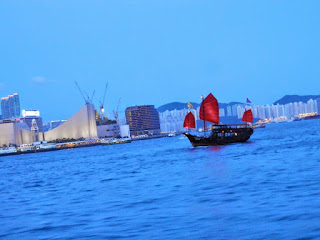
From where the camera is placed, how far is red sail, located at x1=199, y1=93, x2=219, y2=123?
181 feet

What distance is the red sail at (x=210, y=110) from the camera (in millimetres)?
55041

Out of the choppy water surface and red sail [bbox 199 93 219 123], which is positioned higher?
red sail [bbox 199 93 219 123]

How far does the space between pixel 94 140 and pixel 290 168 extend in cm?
12305

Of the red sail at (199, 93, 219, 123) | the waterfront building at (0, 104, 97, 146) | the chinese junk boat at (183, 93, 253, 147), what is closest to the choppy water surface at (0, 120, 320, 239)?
the chinese junk boat at (183, 93, 253, 147)

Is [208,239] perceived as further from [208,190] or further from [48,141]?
[48,141]

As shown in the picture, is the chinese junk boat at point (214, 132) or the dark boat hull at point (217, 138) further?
the chinese junk boat at point (214, 132)

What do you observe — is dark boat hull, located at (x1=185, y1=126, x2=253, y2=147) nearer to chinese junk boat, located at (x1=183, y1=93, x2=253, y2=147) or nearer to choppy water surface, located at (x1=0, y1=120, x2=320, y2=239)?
chinese junk boat, located at (x1=183, y1=93, x2=253, y2=147)

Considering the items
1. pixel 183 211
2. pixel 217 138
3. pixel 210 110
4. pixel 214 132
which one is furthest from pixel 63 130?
pixel 183 211

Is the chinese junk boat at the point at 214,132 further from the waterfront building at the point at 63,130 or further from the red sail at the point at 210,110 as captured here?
the waterfront building at the point at 63,130

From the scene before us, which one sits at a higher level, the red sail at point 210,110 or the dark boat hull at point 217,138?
the red sail at point 210,110

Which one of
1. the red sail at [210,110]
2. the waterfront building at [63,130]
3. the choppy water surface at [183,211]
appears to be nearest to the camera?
the choppy water surface at [183,211]

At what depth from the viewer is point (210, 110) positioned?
182 ft

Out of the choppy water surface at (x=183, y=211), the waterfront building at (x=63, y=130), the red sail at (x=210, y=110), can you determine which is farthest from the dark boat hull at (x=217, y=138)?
the waterfront building at (x=63, y=130)

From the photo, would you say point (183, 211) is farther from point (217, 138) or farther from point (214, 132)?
point (217, 138)
